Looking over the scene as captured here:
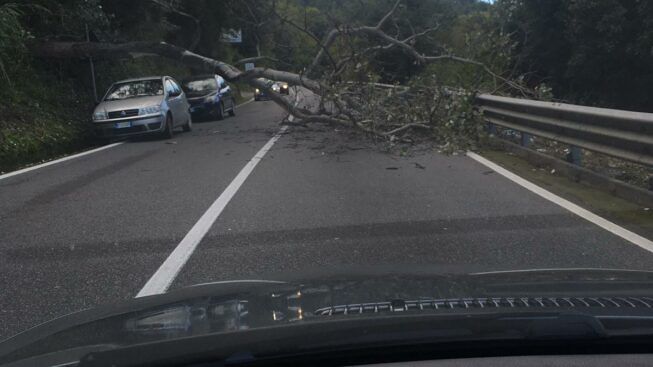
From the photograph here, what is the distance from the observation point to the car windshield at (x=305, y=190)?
11.9 feet

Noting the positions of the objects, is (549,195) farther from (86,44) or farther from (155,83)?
(86,44)

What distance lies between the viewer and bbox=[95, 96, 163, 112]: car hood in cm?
1764

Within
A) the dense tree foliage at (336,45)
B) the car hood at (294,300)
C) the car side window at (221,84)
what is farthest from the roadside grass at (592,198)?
the car side window at (221,84)

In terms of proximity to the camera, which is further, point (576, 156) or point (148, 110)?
point (148, 110)

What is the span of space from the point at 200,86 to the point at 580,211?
1895cm

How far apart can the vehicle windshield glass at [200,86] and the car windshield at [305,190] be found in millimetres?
179

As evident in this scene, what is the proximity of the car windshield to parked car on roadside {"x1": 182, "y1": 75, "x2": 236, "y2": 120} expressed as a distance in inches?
3.5

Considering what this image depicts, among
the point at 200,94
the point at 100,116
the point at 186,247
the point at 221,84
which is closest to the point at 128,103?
the point at 100,116

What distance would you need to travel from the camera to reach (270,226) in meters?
7.96

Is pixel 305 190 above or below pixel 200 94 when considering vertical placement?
above

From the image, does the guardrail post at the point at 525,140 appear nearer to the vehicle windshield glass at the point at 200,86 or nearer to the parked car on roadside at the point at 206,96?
the parked car on roadside at the point at 206,96

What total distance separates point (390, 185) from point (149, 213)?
11.2 feet

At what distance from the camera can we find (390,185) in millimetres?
10438

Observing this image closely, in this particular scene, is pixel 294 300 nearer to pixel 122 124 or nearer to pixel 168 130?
pixel 122 124
